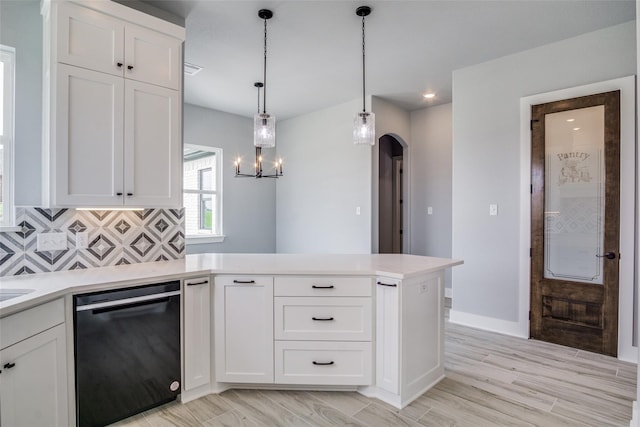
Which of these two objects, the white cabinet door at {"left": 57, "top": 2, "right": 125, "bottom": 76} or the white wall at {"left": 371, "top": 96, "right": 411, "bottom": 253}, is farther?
the white wall at {"left": 371, "top": 96, "right": 411, "bottom": 253}

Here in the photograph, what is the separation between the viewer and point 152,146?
2.44 metres

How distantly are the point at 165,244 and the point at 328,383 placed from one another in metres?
1.62

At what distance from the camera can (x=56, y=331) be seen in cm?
178

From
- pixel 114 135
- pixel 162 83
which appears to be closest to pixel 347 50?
pixel 162 83

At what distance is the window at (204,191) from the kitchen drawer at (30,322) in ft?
12.0

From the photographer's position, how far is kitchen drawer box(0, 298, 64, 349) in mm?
1504

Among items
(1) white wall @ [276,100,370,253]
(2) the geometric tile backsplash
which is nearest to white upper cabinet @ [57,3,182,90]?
(2) the geometric tile backsplash

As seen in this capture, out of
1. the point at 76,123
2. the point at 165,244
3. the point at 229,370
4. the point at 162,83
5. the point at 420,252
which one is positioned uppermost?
the point at 162,83

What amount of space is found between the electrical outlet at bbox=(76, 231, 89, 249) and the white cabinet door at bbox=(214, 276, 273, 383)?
3.06 ft

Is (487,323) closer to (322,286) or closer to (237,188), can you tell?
(322,286)

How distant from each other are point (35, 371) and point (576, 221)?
410 cm

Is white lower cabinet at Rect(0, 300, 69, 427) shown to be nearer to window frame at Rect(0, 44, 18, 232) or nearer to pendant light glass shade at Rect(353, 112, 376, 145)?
window frame at Rect(0, 44, 18, 232)

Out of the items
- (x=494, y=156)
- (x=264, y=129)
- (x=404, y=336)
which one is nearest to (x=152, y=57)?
(x=264, y=129)

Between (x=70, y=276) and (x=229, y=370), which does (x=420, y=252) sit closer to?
(x=229, y=370)
